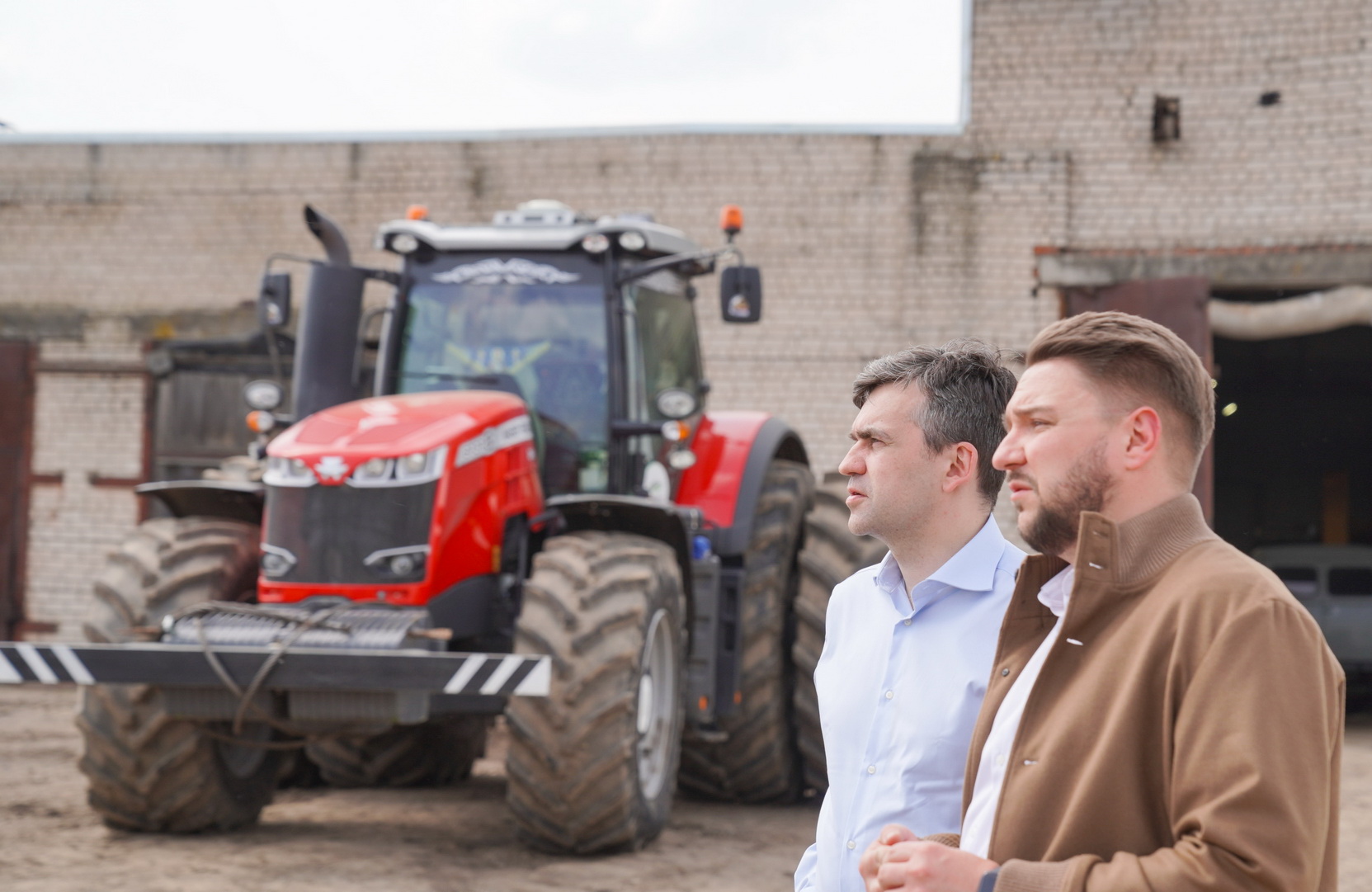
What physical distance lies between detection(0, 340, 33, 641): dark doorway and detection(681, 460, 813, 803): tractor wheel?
26.1 ft

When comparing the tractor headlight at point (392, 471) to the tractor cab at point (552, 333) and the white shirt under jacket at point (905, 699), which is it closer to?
the tractor cab at point (552, 333)

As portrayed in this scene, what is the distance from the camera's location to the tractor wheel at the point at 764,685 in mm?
6508

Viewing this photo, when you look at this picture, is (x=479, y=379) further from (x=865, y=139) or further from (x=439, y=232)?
(x=865, y=139)

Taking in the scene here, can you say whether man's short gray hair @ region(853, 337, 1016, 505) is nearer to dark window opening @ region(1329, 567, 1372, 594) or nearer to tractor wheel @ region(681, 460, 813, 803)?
tractor wheel @ region(681, 460, 813, 803)

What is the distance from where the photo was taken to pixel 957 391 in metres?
2.28

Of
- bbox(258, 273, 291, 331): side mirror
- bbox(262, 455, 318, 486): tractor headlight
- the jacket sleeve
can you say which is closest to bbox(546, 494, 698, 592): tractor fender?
bbox(262, 455, 318, 486): tractor headlight

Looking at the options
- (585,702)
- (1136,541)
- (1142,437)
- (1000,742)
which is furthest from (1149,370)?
(585,702)

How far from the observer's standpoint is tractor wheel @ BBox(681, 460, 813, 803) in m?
6.51

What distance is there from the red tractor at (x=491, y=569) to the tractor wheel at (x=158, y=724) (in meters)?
0.01

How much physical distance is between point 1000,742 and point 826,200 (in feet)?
32.4

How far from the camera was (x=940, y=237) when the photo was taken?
1116 centimetres

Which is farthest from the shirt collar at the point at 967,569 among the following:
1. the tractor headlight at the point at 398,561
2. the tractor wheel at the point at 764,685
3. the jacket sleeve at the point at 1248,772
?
the tractor wheel at the point at 764,685

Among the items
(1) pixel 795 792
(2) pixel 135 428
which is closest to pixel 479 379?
(1) pixel 795 792

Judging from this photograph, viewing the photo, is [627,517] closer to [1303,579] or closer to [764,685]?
[764,685]
